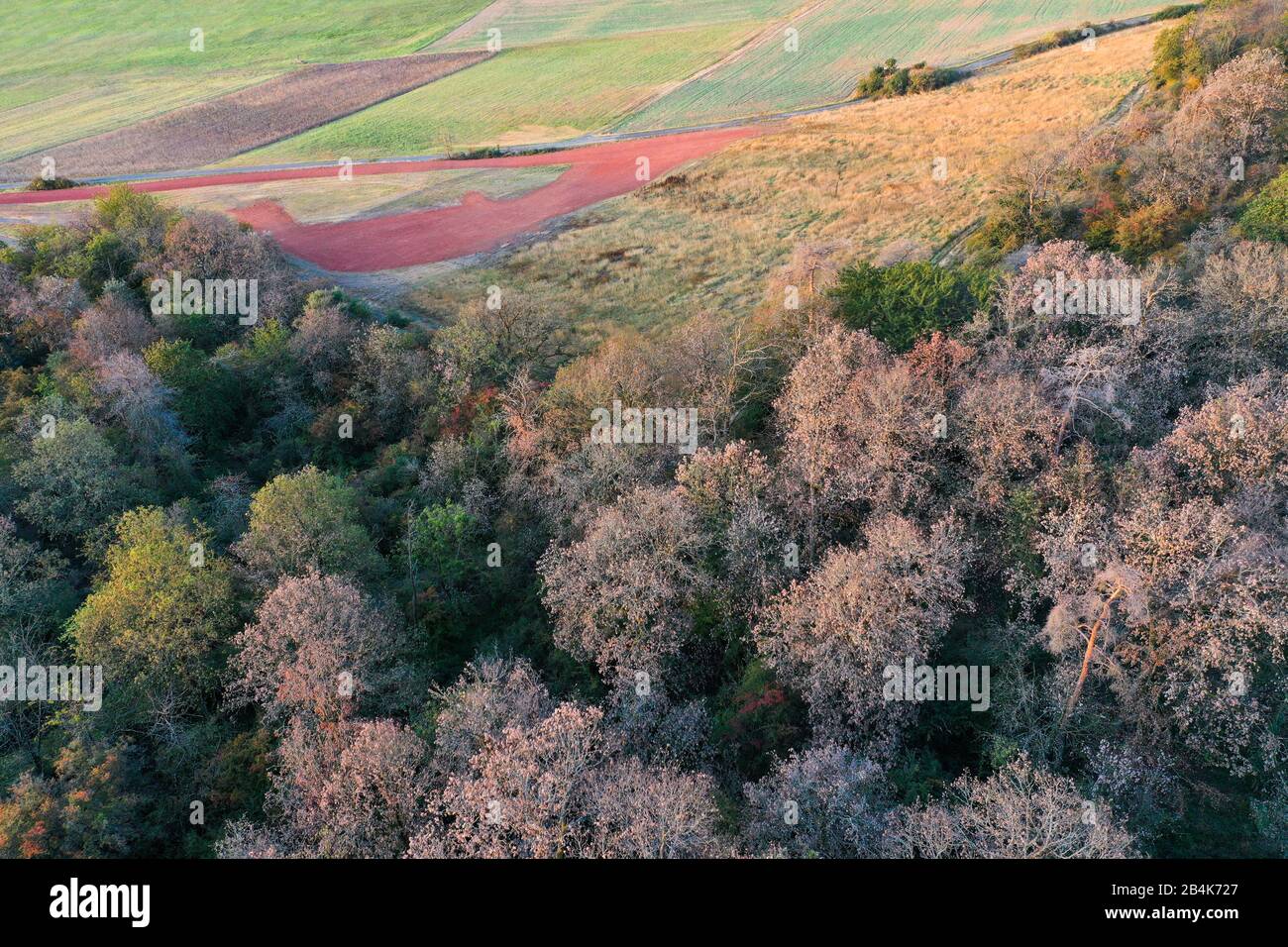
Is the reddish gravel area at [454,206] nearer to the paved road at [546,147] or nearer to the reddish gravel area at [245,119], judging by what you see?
the paved road at [546,147]

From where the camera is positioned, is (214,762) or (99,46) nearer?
(214,762)

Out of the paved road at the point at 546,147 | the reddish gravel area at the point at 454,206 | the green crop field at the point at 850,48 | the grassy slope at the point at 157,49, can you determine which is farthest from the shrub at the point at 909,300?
the grassy slope at the point at 157,49

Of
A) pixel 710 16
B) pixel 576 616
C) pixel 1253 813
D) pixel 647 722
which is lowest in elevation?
pixel 1253 813

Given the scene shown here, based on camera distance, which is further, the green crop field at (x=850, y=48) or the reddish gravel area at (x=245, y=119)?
the green crop field at (x=850, y=48)

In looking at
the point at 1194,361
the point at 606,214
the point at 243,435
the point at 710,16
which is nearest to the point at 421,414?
the point at 243,435

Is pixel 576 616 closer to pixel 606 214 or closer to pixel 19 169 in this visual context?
pixel 606 214

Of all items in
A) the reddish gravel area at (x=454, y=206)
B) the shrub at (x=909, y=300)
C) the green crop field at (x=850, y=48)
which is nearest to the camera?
the shrub at (x=909, y=300)

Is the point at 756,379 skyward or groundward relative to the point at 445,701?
skyward

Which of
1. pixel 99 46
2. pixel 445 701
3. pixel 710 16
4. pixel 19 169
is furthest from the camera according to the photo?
pixel 99 46

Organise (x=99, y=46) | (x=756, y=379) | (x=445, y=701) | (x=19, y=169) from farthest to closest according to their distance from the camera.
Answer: (x=99, y=46) → (x=19, y=169) → (x=756, y=379) → (x=445, y=701)
